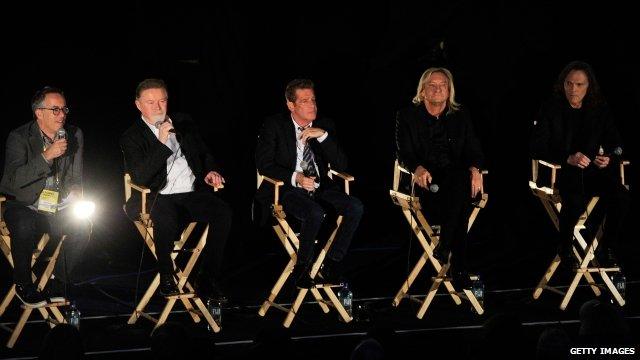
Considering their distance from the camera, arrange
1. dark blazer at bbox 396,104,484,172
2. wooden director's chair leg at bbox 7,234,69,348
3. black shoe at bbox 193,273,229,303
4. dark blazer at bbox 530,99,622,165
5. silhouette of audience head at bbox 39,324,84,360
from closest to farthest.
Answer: silhouette of audience head at bbox 39,324,84,360 → wooden director's chair leg at bbox 7,234,69,348 → black shoe at bbox 193,273,229,303 → dark blazer at bbox 396,104,484,172 → dark blazer at bbox 530,99,622,165

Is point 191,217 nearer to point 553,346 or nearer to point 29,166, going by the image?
point 29,166

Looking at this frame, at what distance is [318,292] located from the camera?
6.51 meters

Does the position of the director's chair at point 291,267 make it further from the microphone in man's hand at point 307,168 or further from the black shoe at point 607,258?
the black shoe at point 607,258

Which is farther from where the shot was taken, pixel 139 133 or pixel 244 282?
pixel 244 282

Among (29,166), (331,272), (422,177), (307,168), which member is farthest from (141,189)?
(422,177)

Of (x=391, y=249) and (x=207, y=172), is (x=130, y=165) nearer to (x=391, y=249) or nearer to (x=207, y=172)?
(x=207, y=172)

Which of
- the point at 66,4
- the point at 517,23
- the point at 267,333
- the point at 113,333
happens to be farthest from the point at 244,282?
the point at 267,333

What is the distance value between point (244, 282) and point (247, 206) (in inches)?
23.2

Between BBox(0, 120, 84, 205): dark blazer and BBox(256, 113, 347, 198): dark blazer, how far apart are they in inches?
42.8

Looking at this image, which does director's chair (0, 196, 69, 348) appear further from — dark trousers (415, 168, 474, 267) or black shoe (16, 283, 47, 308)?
dark trousers (415, 168, 474, 267)

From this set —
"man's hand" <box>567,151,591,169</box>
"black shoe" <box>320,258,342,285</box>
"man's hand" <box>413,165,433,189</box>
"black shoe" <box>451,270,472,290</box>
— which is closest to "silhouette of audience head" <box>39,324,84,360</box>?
"black shoe" <box>320,258,342,285</box>

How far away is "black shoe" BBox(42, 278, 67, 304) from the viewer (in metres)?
6.08

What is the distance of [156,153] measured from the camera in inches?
243

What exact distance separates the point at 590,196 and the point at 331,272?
5.38 feet
